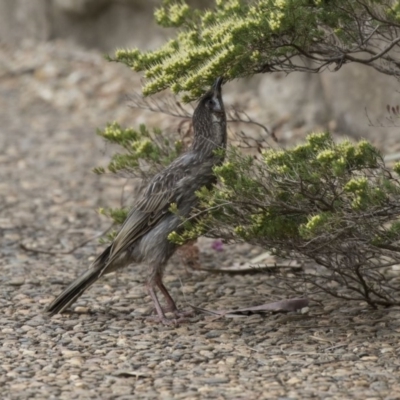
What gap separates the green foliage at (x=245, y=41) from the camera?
15.6ft

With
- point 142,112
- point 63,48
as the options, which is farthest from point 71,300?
point 63,48

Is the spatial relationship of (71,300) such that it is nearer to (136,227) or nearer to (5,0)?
(136,227)

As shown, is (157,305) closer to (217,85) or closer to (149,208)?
(149,208)

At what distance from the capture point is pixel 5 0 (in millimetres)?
13891

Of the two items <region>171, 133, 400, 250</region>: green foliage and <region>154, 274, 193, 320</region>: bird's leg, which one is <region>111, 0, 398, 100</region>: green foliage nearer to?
<region>171, 133, 400, 250</region>: green foliage

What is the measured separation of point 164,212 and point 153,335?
724mm

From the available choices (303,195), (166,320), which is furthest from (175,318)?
(303,195)

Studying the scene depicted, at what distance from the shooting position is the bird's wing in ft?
18.3

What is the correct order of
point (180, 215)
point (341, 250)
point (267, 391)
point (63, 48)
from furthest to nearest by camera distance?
point (63, 48), point (180, 215), point (341, 250), point (267, 391)

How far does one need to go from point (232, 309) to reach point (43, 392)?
1580 millimetres

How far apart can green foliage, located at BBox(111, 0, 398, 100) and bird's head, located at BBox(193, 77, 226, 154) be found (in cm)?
33

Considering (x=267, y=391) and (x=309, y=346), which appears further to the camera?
(x=309, y=346)

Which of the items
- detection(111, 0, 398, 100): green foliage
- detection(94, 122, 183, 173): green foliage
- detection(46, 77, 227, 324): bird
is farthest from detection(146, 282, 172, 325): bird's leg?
detection(111, 0, 398, 100): green foliage

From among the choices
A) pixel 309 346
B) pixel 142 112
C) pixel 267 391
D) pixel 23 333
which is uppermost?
pixel 142 112
